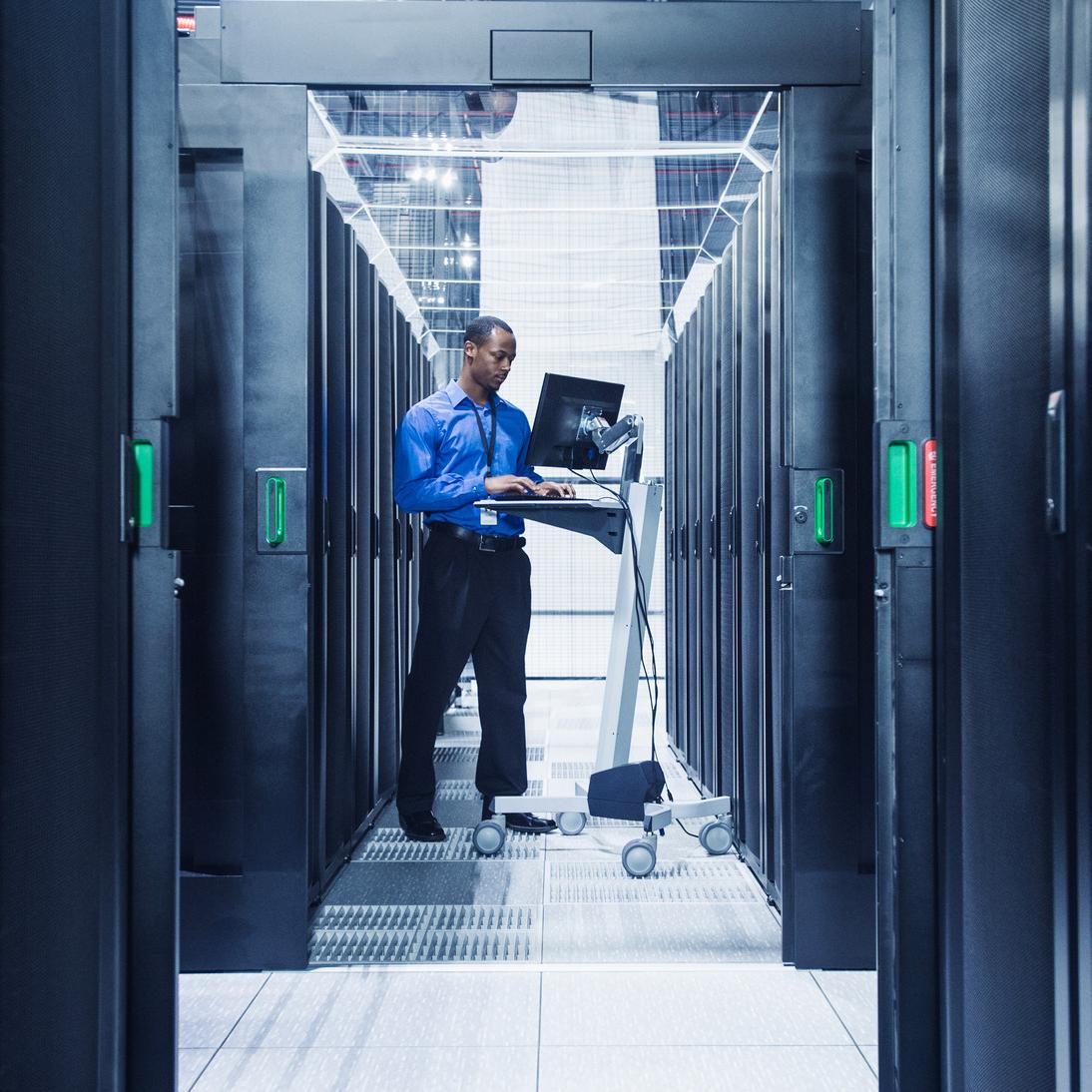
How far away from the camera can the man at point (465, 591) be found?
3645 mm

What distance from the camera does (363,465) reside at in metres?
3.80

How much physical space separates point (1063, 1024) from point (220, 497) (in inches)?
85.3

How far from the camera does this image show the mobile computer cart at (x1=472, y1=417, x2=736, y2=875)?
3.36m

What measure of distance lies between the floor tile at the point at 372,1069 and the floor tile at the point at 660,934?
0.55m

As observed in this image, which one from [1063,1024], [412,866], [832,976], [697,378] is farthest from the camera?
[697,378]

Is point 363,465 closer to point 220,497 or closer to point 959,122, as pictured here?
point 220,497

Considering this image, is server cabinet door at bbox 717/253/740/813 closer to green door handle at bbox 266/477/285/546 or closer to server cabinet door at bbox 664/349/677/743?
server cabinet door at bbox 664/349/677/743

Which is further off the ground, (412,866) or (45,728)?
(45,728)

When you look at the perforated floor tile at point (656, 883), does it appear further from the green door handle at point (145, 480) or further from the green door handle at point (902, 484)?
the green door handle at point (145, 480)

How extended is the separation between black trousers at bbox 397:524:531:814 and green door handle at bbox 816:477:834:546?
4.50 ft

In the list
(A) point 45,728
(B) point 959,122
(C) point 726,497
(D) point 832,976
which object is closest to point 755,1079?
(D) point 832,976

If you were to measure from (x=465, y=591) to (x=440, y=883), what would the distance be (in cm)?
104

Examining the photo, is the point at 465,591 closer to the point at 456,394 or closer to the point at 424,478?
the point at 424,478

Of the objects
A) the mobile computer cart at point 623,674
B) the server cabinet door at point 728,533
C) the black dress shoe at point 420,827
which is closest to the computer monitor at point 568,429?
the mobile computer cart at point 623,674
